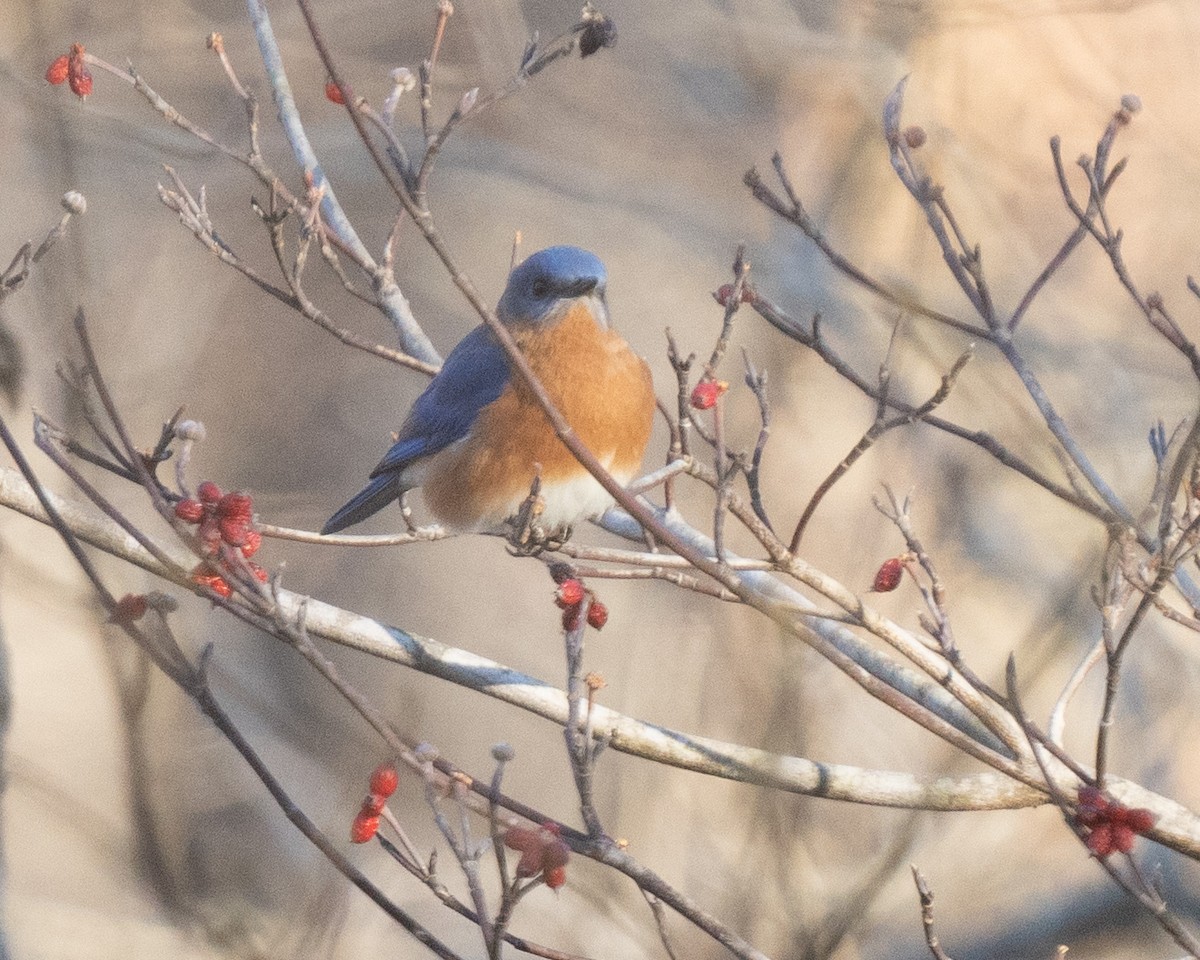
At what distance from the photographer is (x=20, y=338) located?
3680mm

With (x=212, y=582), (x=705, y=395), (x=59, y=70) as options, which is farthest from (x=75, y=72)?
(x=705, y=395)

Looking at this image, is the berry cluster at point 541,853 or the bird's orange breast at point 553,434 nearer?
the berry cluster at point 541,853

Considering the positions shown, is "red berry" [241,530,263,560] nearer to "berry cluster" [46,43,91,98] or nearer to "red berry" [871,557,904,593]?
"red berry" [871,557,904,593]

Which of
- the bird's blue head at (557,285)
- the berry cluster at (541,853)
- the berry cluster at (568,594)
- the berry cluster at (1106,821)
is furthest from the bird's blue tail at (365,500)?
the berry cluster at (1106,821)

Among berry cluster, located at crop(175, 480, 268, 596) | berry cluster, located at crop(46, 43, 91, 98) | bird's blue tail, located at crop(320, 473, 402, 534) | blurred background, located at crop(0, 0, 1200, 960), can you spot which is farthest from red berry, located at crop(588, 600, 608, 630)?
blurred background, located at crop(0, 0, 1200, 960)

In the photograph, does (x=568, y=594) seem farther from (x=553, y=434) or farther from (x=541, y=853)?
(x=553, y=434)

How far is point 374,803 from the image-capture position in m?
1.52

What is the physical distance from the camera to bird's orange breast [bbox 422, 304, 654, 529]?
2.29m

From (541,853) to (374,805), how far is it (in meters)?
0.26

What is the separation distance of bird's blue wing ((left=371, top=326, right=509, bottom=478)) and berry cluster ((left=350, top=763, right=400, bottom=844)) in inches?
38.7

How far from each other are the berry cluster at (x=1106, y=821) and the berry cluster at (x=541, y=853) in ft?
2.01

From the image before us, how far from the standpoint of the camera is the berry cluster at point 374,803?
1529 millimetres

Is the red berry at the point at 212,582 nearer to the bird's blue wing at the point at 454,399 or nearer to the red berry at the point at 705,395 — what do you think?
the red berry at the point at 705,395

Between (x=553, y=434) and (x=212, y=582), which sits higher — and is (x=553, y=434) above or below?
above
